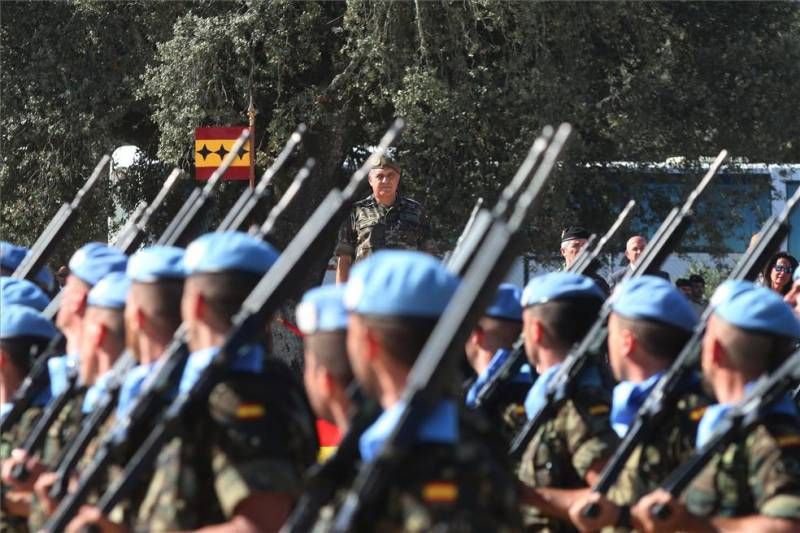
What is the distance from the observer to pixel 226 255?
14.4 ft

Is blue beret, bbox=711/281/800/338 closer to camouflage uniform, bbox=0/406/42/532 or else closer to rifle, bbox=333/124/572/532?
rifle, bbox=333/124/572/532

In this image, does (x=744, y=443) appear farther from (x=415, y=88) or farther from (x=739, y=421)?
(x=415, y=88)

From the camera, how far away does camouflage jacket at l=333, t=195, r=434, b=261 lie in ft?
33.8

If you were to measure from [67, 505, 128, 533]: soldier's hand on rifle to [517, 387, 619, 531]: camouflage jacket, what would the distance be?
1.62 meters

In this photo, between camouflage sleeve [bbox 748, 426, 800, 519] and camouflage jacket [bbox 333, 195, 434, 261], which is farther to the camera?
camouflage jacket [bbox 333, 195, 434, 261]

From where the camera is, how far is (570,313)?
18.8 ft

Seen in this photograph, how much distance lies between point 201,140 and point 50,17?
21.7ft

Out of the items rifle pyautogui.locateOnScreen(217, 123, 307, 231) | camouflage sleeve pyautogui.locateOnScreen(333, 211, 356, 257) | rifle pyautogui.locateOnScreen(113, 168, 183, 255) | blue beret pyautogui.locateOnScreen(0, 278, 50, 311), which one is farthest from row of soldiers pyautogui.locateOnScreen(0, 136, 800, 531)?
camouflage sleeve pyautogui.locateOnScreen(333, 211, 356, 257)

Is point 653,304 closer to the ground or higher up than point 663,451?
higher up

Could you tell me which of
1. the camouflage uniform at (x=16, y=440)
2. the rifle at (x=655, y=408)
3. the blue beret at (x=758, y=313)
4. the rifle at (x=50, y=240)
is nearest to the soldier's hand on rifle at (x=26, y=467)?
the camouflage uniform at (x=16, y=440)

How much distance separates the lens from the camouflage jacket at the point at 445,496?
316 centimetres

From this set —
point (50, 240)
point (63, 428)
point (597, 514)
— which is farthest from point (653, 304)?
point (50, 240)

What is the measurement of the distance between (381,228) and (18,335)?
4668 millimetres

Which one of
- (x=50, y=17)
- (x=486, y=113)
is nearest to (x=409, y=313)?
(x=486, y=113)
